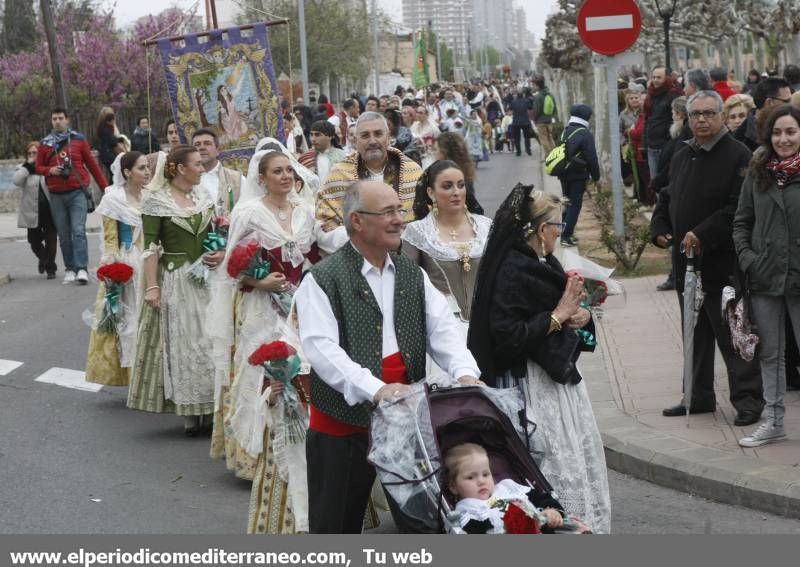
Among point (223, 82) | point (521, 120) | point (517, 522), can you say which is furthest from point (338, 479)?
point (521, 120)

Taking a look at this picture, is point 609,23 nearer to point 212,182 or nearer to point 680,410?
point 212,182

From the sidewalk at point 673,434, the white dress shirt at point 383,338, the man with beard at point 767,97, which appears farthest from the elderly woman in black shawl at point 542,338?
the man with beard at point 767,97

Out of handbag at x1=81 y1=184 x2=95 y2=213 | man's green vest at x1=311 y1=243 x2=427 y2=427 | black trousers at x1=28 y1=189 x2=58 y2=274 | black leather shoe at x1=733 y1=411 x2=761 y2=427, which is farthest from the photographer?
black trousers at x1=28 y1=189 x2=58 y2=274

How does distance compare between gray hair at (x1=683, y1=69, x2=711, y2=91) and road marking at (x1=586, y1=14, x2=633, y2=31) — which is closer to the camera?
gray hair at (x1=683, y1=69, x2=711, y2=91)

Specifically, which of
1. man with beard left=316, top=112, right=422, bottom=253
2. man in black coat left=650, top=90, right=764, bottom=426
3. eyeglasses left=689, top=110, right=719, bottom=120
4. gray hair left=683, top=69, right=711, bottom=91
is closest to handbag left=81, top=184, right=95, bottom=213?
gray hair left=683, top=69, right=711, bottom=91

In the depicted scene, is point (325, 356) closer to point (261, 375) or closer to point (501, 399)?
point (501, 399)

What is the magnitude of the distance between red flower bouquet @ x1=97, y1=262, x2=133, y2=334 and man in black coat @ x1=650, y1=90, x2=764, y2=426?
424 centimetres

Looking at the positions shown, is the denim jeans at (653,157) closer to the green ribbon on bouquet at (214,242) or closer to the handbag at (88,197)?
the handbag at (88,197)

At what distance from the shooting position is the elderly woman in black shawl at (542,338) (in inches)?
246

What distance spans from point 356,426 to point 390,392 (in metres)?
0.47

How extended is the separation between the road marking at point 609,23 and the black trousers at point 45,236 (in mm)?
7834

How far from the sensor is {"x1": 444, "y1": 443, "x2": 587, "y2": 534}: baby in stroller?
490 cm

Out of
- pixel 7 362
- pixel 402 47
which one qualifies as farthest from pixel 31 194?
pixel 402 47

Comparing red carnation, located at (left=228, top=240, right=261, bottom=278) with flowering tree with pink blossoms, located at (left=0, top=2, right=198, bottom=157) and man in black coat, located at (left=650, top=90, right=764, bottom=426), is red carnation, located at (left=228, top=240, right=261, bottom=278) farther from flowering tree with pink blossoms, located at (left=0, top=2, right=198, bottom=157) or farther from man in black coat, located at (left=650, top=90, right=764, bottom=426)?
flowering tree with pink blossoms, located at (left=0, top=2, right=198, bottom=157)
